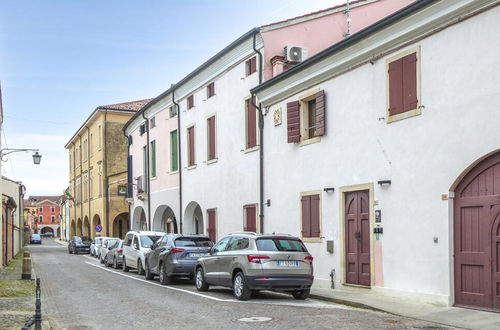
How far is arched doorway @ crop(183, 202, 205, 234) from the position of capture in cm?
2831

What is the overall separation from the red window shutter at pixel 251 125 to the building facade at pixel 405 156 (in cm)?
272

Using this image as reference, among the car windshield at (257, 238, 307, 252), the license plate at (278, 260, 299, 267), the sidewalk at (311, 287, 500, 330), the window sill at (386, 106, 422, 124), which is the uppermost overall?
the window sill at (386, 106, 422, 124)

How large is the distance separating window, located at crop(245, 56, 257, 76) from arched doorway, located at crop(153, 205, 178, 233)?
1241 cm

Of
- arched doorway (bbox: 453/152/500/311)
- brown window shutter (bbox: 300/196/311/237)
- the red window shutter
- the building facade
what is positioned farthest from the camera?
the red window shutter

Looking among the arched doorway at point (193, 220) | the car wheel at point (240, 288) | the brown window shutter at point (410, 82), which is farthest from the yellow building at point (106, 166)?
the brown window shutter at point (410, 82)

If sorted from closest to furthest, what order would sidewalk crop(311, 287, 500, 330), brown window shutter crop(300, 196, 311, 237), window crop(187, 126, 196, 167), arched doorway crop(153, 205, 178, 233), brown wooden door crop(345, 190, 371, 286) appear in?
sidewalk crop(311, 287, 500, 330) < brown wooden door crop(345, 190, 371, 286) < brown window shutter crop(300, 196, 311, 237) < window crop(187, 126, 196, 167) < arched doorway crop(153, 205, 178, 233)

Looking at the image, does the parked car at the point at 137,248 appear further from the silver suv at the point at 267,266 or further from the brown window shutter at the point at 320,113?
the brown window shutter at the point at 320,113

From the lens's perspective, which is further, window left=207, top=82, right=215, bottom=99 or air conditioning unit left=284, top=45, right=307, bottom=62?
window left=207, top=82, right=215, bottom=99

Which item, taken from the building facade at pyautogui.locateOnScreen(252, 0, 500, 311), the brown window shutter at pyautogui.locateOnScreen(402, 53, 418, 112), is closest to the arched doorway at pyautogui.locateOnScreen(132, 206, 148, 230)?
the building facade at pyautogui.locateOnScreen(252, 0, 500, 311)

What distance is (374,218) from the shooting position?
571 inches

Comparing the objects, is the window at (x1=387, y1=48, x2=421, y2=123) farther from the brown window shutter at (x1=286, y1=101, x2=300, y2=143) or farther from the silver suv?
the brown window shutter at (x1=286, y1=101, x2=300, y2=143)

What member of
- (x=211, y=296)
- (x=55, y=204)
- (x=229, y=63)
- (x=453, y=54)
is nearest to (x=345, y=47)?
(x=453, y=54)

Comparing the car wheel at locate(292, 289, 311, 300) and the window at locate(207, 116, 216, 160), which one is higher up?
the window at locate(207, 116, 216, 160)

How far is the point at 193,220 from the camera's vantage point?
28.8m
